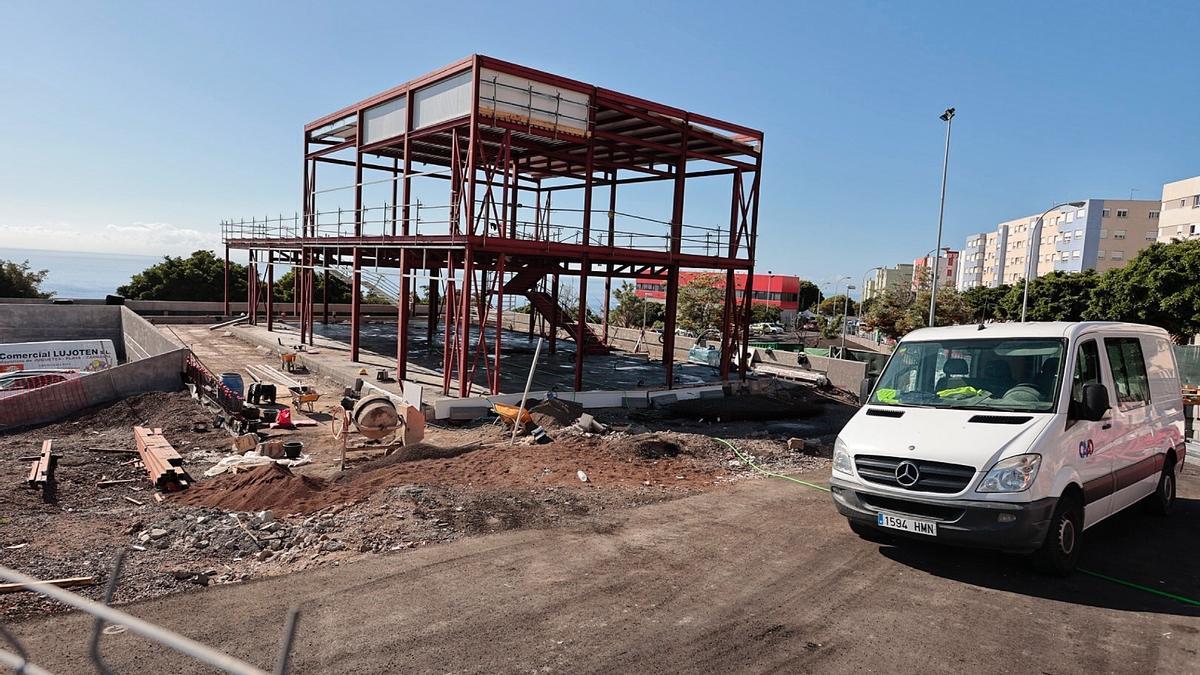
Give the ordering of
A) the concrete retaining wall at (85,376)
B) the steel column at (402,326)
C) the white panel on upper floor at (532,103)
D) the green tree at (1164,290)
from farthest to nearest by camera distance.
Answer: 1. the green tree at (1164,290)
2. the steel column at (402,326)
3. the white panel on upper floor at (532,103)
4. the concrete retaining wall at (85,376)

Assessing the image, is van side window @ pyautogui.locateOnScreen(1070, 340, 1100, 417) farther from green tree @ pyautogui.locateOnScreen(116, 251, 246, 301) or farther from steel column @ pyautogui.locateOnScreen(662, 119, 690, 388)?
green tree @ pyautogui.locateOnScreen(116, 251, 246, 301)

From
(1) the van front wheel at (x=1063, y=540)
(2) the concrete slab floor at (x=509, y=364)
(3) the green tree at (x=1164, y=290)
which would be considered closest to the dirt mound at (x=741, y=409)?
(2) the concrete slab floor at (x=509, y=364)

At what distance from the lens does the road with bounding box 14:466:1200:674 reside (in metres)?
5.18

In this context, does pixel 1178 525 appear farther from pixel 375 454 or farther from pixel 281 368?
pixel 281 368

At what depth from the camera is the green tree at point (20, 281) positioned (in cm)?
4378

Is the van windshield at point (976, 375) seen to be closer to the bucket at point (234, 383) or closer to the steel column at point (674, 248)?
the steel column at point (674, 248)

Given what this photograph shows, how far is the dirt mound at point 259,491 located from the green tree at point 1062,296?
4390cm

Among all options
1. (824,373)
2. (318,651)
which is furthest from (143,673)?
(824,373)

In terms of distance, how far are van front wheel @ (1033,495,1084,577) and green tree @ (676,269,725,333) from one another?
38489 mm

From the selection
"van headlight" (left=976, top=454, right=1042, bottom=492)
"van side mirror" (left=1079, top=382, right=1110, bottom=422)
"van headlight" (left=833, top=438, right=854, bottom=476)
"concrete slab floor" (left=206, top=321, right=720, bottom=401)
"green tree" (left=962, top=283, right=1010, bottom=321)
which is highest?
"green tree" (left=962, top=283, right=1010, bottom=321)

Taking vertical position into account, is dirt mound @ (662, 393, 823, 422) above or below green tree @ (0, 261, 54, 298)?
below

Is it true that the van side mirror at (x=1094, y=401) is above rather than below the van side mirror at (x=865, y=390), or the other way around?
above

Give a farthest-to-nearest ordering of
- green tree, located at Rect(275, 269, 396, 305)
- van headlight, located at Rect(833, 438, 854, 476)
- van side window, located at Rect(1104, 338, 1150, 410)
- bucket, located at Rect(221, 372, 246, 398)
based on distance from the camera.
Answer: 1. green tree, located at Rect(275, 269, 396, 305)
2. bucket, located at Rect(221, 372, 246, 398)
3. van side window, located at Rect(1104, 338, 1150, 410)
4. van headlight, located at Rect(833, 438, 854, 476)

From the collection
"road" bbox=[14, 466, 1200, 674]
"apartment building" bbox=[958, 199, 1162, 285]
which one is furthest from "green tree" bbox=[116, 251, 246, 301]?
"apartment building" bbox=[958, 199, 1162, 285]
